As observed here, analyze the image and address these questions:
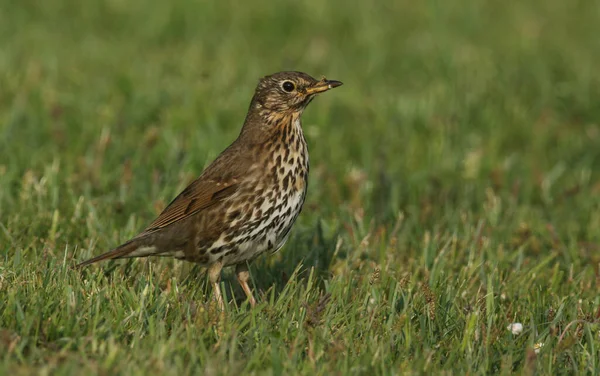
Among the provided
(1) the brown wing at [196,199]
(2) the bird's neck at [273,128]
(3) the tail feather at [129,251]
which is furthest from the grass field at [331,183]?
(2) the bird's neck at [273,128]

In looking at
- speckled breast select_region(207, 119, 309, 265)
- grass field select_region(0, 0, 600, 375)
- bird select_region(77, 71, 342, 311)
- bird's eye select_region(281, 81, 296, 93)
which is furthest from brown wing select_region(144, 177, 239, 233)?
bird's eye select_region(281, 81, 296, 93)

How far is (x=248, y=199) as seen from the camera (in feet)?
21.5

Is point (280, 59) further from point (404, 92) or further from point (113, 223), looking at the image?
point (113, 223)

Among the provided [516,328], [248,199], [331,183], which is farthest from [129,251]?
[331,183]

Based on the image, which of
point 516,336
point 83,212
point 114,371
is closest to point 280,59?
point 83,212

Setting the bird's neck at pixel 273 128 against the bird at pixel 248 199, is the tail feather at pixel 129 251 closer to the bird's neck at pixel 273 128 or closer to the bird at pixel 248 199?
the bird at pixel 248 199

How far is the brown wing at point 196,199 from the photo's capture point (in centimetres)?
664

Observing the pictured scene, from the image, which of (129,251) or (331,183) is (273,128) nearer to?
(129,251)

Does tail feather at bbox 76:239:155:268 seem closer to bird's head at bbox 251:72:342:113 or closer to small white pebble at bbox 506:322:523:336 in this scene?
bird's head at bbox 251:72:342:113

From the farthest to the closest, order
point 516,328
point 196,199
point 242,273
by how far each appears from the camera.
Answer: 1. point 242,273
2. point 196,199
3. point 516,328

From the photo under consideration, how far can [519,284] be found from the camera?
7020mm

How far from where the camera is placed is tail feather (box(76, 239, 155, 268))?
21.2 feet

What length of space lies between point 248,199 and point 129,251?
784 millimetres

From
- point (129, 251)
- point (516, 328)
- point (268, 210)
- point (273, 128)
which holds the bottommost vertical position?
point (516, 328)
